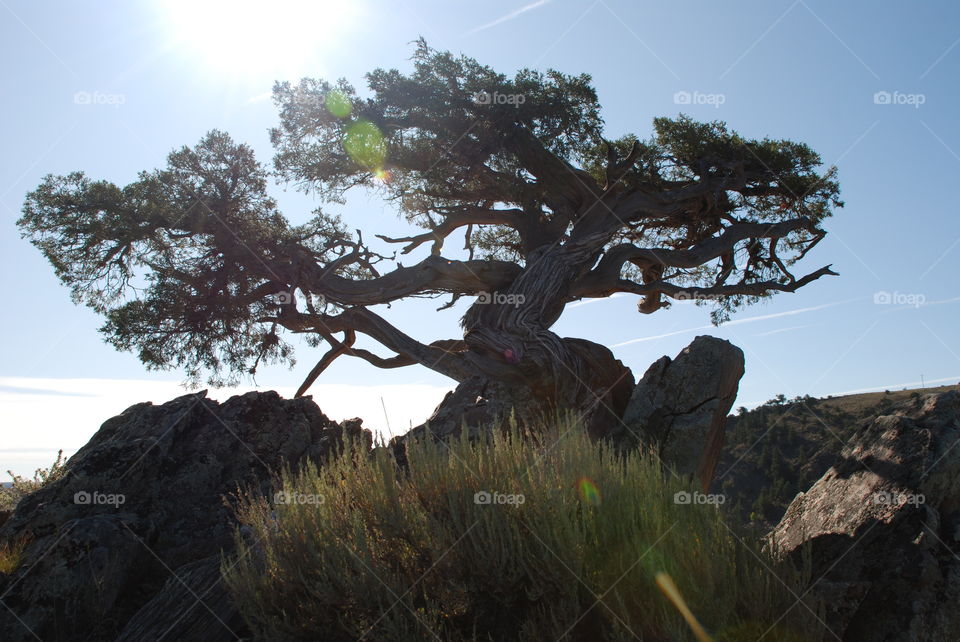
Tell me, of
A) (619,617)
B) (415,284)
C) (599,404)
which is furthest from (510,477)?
(415,284)

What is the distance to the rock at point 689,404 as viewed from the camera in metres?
9.80

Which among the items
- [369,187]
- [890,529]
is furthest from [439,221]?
[890,529]

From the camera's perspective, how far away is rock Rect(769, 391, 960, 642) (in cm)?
486

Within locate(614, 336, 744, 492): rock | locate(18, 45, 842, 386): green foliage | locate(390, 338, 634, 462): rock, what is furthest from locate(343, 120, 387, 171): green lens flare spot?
locate(614, 336, 744, 492): rock

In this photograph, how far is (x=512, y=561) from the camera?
455 centimetres

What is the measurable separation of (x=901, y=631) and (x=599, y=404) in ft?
23.5

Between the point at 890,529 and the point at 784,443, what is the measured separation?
69.5 feet

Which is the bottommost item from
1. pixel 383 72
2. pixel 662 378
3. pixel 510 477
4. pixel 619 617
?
pixel 619 617

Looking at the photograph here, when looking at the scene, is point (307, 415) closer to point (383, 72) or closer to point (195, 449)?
point (195, 449)

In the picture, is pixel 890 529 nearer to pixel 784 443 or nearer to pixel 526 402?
pixel 526 402

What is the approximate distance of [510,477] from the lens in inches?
196

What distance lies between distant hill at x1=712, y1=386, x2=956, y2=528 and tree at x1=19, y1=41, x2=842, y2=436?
23.7ft

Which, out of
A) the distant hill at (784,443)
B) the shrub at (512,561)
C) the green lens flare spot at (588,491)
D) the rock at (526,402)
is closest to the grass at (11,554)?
the shrub at (512,561)

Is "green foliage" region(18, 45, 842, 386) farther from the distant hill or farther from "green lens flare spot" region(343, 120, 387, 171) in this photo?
the distant hill
